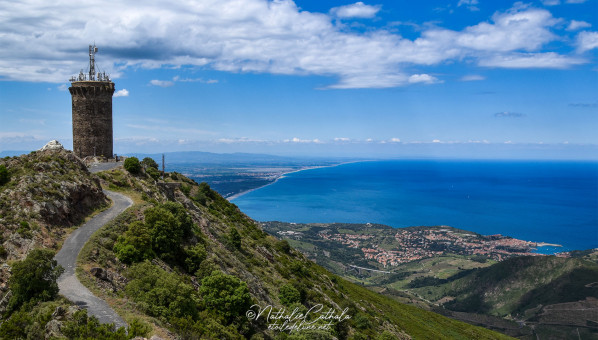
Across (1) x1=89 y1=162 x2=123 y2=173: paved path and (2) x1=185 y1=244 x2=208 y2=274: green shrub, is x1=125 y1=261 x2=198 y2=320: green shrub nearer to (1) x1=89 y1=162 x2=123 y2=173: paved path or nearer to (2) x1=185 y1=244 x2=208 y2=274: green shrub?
(2) x1=185 y1=244 x2=208 y2=274: green shrub

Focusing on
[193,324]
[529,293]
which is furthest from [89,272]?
[529,293]

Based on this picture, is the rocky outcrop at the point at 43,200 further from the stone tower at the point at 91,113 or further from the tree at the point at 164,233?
the stone tower at the point at 91,113

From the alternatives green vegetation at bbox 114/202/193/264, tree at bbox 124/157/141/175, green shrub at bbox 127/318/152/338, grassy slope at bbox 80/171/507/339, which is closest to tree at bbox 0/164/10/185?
grassy slope at bbox 80/171/507/339

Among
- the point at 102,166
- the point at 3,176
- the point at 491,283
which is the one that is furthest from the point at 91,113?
the point at 491,283

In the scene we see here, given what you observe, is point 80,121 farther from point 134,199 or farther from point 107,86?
point 134,199

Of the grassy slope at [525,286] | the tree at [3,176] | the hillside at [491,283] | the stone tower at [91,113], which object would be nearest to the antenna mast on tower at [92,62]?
the stone tower at [91,113]

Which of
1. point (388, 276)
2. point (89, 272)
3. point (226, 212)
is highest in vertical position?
point (89, 272)
